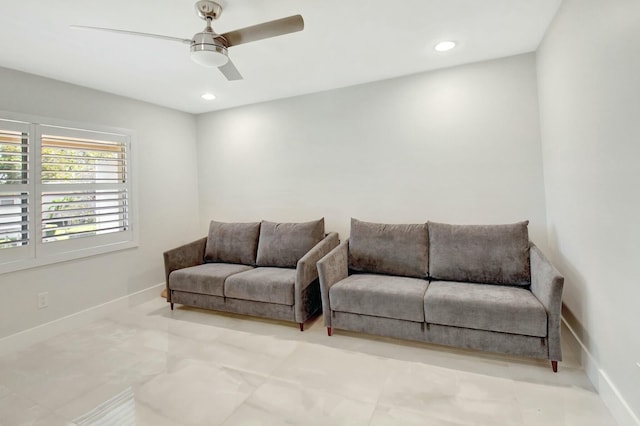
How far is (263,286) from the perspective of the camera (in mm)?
2869

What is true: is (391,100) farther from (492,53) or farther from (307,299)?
(307,299)

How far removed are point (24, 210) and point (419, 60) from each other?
377 centimetres

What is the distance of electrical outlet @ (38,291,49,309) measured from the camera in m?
2.81

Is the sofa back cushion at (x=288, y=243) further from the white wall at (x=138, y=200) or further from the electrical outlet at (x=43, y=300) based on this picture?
the electrical outlet at (x=43, y=300)

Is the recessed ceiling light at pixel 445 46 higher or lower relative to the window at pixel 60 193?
higher

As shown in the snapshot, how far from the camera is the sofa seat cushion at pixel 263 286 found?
2789 millimetres

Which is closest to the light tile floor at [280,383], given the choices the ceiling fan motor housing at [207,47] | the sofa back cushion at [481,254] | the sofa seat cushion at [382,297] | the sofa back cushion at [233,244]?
the sofa seat cushion at [382,297]

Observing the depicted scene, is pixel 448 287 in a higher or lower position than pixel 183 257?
lower

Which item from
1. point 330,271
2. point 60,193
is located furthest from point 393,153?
point 60,193

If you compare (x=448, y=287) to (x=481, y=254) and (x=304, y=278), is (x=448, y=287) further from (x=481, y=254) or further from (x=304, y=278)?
(x=304, y=278)

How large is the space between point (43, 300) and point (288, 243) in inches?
90.9

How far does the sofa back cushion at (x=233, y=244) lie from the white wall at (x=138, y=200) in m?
0.73

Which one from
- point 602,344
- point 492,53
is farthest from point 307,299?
point 492,53

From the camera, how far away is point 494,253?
2562 millimetres
